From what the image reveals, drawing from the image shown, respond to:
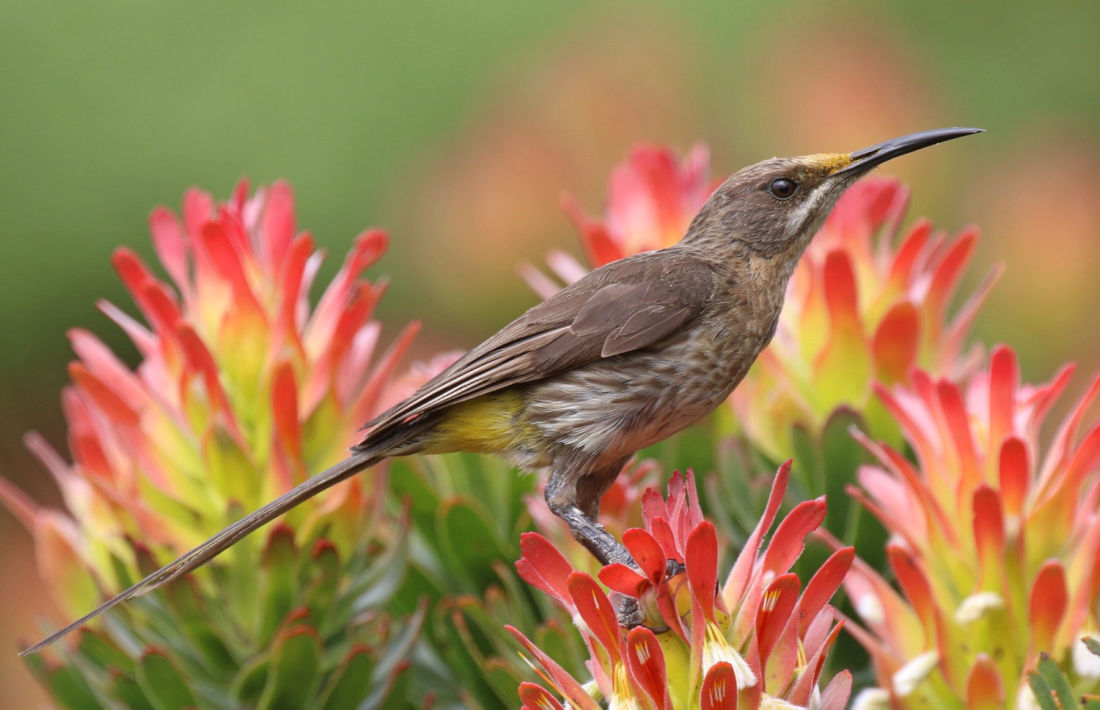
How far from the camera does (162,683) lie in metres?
2.32

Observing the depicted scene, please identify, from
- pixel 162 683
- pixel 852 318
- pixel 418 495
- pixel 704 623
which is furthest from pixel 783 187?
pixel 162 683

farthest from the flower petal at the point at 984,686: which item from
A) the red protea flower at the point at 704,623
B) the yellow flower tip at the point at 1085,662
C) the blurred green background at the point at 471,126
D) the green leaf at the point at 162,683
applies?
the blurred green background at the point at 471,126

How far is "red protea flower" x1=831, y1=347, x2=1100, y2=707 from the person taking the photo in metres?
2.02

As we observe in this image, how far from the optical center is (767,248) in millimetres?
2779

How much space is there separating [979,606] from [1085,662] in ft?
0.56

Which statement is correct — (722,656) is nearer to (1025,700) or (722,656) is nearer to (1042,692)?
(1042,692)

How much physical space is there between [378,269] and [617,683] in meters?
3.93

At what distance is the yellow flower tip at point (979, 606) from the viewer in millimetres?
2021

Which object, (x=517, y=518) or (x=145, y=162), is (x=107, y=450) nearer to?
(x=517, y=518)

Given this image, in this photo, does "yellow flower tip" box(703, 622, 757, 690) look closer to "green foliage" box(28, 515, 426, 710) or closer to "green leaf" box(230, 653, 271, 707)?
"green foliage" box(28, 515, 426, 710)

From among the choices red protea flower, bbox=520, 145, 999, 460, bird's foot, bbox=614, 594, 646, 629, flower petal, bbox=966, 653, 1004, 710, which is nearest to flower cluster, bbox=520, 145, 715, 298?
red protea flower, bbox=520, 145, 999, 460

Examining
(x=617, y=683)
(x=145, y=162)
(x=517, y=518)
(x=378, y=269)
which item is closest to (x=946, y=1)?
(x=378, y=269)

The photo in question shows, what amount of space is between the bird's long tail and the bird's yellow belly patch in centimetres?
19

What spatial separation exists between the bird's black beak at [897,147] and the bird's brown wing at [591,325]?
1.30 ft
